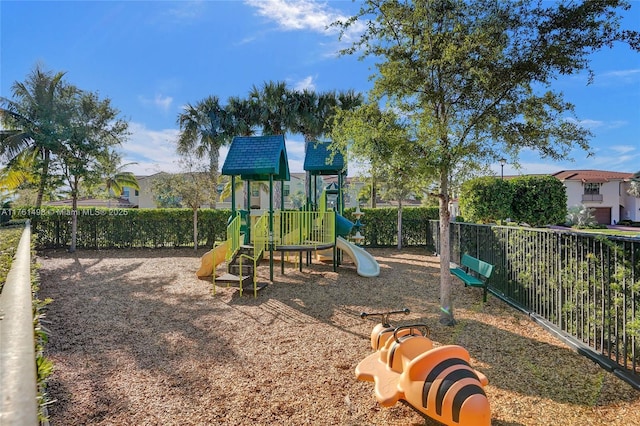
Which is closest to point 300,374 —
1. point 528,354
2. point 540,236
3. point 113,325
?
point 528,354

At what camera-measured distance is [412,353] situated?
3.45m

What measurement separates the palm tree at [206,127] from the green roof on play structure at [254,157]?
396 inches

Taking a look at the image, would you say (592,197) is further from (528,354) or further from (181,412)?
(181,412)

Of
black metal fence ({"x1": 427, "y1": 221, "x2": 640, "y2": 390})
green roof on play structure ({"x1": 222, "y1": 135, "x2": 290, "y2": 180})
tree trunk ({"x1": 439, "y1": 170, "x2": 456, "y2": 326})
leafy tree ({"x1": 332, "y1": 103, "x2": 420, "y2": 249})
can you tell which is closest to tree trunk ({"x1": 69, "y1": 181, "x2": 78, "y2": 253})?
green roof on play structure ({"x1": 222, "y1": 135, "x2": 290, "y2": 180})

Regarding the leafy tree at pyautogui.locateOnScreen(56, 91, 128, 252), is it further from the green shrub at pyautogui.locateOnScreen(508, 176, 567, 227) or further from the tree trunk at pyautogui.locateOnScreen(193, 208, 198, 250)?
the green shrub at pyautogui.locateOnScreen(508, 176, 567, 227)

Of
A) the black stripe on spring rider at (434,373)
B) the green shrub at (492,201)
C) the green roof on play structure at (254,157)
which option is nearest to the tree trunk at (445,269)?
the black stripe on spring rider at (434,373)

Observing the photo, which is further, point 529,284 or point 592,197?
point 592,197

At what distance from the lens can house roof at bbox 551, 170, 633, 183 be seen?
41.0 m

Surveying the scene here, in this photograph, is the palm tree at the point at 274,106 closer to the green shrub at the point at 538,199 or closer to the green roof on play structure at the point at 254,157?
the green roof on play structure at the point at 254,157

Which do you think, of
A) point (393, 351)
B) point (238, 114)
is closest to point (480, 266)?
point (393, 351)

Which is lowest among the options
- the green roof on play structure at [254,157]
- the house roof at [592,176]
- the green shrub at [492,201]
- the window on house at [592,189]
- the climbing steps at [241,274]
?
the climbing steps at [241,274]

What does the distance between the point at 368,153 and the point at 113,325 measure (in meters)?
5.15

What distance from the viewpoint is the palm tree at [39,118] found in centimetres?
1441

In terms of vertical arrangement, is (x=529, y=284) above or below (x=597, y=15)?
below
